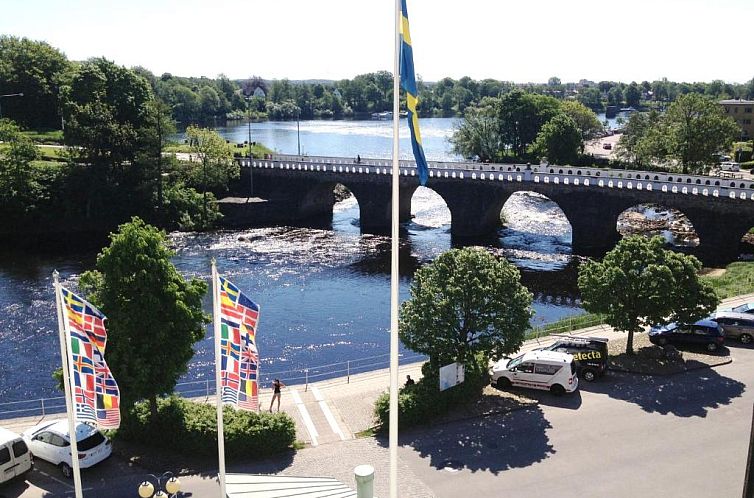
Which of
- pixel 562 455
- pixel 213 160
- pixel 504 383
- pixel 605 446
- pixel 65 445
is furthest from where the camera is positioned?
pixel 213 160

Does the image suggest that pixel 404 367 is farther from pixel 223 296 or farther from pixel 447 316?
pixel 223 296

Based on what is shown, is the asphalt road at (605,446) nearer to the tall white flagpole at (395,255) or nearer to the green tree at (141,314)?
the tall white flagpole at (395,255)

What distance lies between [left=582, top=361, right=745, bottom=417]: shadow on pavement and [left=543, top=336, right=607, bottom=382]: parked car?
0.48 metres

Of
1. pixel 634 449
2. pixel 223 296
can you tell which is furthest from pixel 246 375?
pixel 634 449

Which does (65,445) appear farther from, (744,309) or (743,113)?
(743,113)

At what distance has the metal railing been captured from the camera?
3266 cm

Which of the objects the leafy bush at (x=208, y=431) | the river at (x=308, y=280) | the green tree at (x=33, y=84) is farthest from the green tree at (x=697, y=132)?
the green tree at (x=33, y=84)

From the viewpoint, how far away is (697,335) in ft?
111

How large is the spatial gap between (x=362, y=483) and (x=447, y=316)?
1330 centimetres

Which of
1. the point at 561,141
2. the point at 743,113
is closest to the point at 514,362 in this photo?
the point at 561,141

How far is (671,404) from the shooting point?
27750 mm

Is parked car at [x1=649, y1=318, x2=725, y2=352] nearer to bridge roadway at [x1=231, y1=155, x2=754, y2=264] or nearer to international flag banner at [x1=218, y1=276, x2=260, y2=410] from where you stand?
international flag banner at [x1=218, y1=276, x2=260, y2=410]

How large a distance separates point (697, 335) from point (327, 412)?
18.3 metres

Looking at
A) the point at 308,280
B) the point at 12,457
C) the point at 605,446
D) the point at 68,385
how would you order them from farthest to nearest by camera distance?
the point at 308,280 → the point at 605,446 → the point at 12,457 → the point at 68,385
